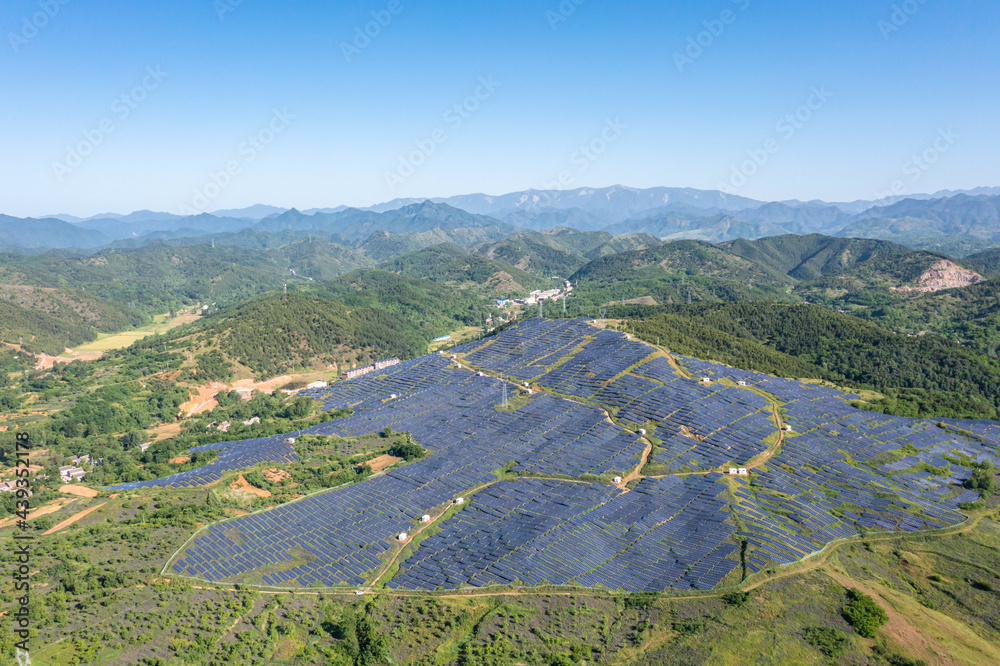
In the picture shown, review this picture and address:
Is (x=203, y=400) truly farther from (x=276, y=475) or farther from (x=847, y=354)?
(x=847, y=354)

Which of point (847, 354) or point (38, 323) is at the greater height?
point (38, 323)

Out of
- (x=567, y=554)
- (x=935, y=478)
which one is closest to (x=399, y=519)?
(x=567, y=554)

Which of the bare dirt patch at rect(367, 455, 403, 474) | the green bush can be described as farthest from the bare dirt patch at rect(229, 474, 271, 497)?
the green bush

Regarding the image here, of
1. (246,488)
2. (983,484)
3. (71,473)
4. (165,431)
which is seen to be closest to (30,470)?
(71,473)

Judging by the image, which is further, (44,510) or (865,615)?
(44,510)

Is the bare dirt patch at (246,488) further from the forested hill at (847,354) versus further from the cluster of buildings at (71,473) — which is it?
the forested hill at (847,354)

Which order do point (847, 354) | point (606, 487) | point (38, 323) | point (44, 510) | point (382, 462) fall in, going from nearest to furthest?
1. point (44, 510)
2. point (606, 487)
3. point (382, 462)
4. point (847, 354)
5. point (38, 323)
